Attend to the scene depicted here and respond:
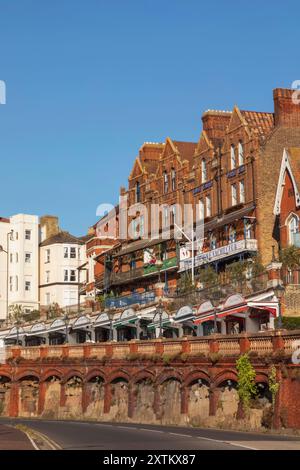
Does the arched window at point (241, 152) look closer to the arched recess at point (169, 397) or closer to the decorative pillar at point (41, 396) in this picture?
the decorative pillar at point (41, 396)

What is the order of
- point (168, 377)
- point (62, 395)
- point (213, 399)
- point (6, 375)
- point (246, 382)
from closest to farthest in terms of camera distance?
point (246, 382) < point (213, 399) < point (168, 377) < point (62, 395) < point (6, 375)

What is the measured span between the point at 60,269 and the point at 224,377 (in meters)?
74.4

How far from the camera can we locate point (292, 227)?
2562 inches

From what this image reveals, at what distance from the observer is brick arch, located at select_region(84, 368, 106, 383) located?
57094mm

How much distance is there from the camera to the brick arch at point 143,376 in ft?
167

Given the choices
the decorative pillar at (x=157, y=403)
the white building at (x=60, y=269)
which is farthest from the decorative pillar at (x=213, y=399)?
the white building at (x=60, y=269)

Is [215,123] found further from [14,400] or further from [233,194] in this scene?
[14,400]

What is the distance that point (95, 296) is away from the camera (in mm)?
96562

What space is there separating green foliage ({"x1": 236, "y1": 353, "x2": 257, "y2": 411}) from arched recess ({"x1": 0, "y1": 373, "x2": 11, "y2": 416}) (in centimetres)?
3030

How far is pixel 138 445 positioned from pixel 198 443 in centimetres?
205

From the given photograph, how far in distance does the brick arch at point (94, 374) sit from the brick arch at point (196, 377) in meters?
10.9

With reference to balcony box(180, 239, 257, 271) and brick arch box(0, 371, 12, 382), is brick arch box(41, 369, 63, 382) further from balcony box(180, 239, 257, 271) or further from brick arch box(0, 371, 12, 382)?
balcony box(180, 239, 257, 271)

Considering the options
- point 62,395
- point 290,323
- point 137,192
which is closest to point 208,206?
point 137,192
